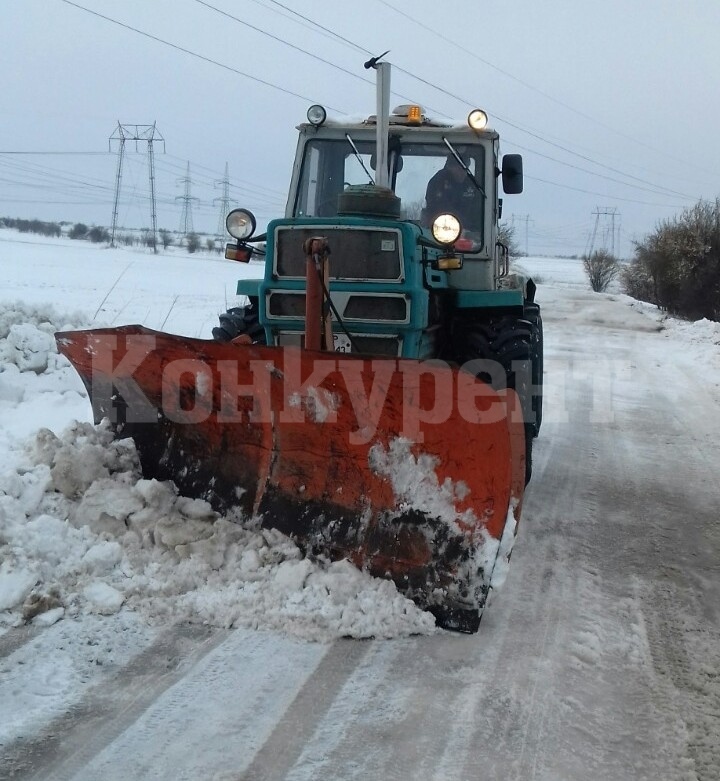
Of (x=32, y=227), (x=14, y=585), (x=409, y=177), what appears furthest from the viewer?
(x=32, y=227)

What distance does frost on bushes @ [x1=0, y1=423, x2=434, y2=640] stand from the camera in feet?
10.8

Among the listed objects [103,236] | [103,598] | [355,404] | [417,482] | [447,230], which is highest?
[103,236]

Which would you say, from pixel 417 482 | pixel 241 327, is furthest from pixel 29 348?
pixel 417 482

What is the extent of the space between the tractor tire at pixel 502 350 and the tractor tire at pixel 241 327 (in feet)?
4.34

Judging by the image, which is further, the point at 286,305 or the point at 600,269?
the point at 600,269

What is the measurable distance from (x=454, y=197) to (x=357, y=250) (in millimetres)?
1409

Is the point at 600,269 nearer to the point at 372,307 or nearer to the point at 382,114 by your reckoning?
the point at 382,114

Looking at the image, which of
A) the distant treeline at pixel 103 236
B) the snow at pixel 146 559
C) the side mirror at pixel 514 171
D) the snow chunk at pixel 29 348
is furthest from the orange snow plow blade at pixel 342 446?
the distant treeline at pixel 103 236

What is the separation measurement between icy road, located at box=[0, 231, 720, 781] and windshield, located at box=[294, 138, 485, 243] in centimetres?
210

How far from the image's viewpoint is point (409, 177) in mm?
5457

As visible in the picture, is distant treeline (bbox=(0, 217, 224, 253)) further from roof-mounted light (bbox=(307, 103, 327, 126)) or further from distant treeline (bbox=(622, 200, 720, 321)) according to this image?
roof-mounted light (bbox=(307, 103, 327, 126))

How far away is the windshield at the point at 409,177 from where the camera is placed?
535cm

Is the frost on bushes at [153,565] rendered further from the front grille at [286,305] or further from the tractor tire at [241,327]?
the tractor tire at [241,327]

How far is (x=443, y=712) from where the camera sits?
2723 mm
